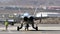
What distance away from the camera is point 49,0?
32875mm

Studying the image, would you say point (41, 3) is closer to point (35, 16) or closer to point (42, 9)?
point (42, 9)

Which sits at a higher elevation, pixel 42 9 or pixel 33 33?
pixel 42 9

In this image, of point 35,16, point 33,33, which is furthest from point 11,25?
point 33,33

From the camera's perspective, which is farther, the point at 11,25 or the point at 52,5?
the point at 11,25

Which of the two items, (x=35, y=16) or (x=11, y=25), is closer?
(x=35, y=16)

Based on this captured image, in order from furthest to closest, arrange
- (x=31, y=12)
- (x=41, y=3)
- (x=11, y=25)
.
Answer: (x=11, y=25)
(x=31, y=12)
(x=41, y=3)

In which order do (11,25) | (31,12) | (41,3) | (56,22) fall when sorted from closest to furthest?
(41,3) < (31,12) < (11,25) < (56,22)

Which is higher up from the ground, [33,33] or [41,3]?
[41,3]

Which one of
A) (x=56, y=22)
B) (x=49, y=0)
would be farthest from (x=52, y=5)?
(x=56, y=22)

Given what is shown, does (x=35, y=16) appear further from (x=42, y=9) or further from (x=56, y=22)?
(x=56, y=22)

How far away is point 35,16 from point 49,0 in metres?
4.55

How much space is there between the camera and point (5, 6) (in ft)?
108

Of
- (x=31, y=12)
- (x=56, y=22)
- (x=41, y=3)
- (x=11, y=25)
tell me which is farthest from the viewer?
(x=56, y=22)

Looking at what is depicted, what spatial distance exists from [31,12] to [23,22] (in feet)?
6.82
